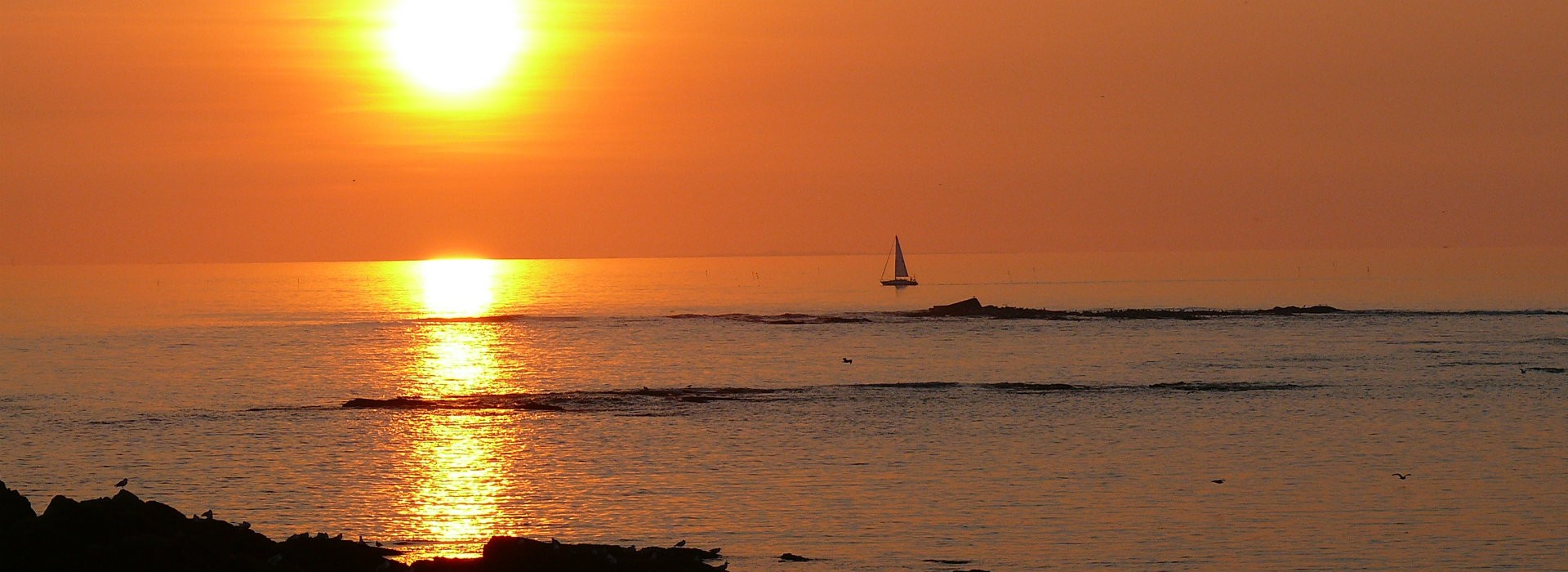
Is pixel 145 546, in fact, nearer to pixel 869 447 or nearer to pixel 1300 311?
pixel 869 447

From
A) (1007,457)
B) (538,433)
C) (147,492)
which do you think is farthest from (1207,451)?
(147,492)

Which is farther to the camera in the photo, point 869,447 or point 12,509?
point 869,447

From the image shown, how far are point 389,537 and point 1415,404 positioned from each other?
1952 inches

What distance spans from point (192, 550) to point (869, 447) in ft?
104

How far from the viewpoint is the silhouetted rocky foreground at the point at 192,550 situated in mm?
27188

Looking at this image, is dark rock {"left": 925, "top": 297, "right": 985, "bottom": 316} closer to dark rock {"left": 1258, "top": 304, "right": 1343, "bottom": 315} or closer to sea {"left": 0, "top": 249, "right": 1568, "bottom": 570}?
dark rock {"left": 1258, "top": 304, "right": 1343, "bottom": 315}

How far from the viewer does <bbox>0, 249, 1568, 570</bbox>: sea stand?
38.2m

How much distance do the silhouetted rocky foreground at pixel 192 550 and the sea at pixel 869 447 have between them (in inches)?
203

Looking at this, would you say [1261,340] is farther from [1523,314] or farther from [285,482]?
Result: [285,482]

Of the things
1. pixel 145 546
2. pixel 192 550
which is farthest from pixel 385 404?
pixel 145 546

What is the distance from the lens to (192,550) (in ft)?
91.4

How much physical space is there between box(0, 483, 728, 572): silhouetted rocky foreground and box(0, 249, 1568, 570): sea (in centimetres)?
516

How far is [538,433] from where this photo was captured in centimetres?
6228

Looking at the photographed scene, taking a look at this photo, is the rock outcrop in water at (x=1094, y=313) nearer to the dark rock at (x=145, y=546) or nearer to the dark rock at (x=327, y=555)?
the dark rock at (x=327, y=555)
